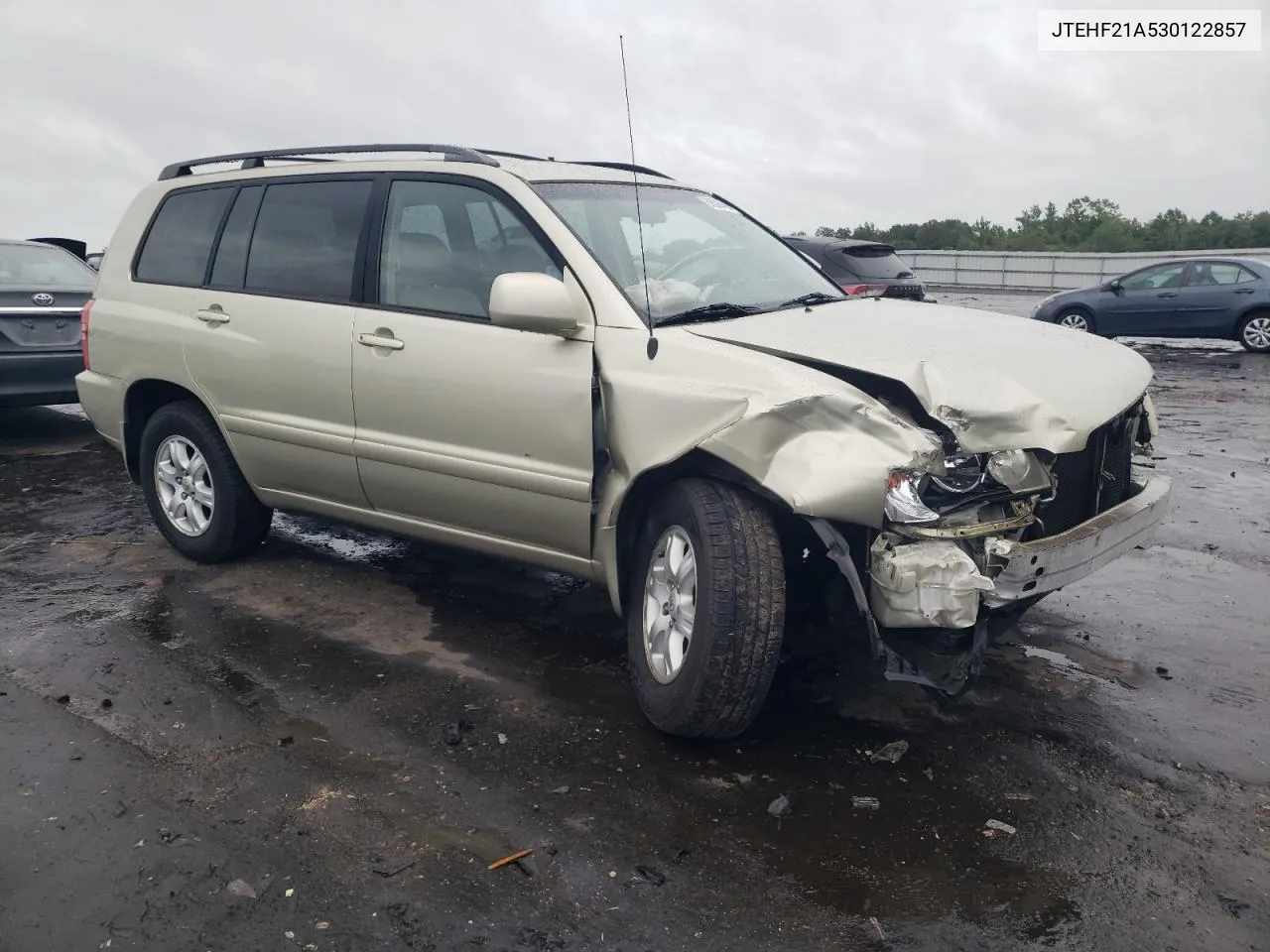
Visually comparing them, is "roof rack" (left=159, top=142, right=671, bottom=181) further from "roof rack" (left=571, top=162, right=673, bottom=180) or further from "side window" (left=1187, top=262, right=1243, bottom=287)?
"side window" (left=1187, top=262, right=1243, bottom=287)

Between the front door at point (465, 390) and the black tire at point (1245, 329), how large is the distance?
564 inches

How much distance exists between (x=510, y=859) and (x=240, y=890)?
68 cm

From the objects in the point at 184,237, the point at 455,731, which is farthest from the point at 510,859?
the point at 184,237

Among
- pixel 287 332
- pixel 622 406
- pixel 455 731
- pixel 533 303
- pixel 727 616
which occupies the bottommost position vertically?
pixel 455 731

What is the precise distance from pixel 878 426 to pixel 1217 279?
14752 millimetres

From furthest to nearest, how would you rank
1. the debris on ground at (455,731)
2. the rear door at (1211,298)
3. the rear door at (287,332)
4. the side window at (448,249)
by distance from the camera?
the rear door at (1211,298) < the rear door at (287,332) < the side window at (448,249) < the debris on ground at (455,731)

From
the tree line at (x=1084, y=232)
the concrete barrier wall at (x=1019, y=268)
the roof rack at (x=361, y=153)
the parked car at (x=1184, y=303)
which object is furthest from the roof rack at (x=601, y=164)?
the tree line at (x=1084, y=232)

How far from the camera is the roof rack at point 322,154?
4410 millimetres

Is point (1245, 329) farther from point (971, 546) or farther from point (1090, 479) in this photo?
point (971, 546)

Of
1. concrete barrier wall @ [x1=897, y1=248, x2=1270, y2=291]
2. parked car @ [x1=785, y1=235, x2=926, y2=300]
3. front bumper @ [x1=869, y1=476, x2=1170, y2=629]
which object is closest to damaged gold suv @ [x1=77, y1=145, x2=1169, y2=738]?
front bumper @ [x1=869, y1=476, x2=1170, y2=629]

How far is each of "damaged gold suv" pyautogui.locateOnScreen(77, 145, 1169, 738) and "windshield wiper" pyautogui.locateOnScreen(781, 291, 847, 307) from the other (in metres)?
0.02

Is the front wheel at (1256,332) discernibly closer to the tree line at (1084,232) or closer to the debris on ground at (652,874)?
the debris on ground at (652,874)

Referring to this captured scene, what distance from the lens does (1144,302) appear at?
16000mm

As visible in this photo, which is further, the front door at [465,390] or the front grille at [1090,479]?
the front door at [465,390]
